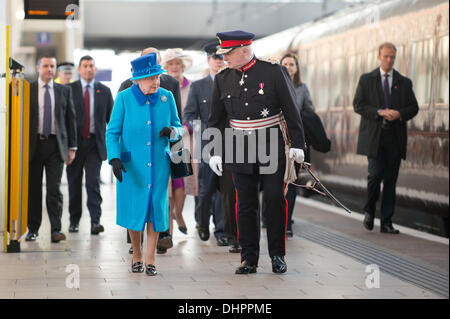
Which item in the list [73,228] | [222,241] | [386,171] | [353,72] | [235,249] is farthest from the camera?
[353,72]

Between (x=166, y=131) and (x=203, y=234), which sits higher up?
(x=166, y=131)

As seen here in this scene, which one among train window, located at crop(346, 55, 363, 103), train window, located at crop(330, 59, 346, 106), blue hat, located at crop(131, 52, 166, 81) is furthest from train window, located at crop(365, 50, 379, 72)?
blue hat, located at crop(131, 52, 166, 81)

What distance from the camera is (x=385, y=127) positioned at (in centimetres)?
1077

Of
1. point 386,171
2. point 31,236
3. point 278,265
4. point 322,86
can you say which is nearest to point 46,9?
point 31,236

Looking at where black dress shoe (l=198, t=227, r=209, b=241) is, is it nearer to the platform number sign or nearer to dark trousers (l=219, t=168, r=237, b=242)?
dark trousers (l=219, t=168, r=237, b=242)

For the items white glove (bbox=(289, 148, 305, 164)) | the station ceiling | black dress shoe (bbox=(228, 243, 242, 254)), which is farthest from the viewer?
the station ceiling

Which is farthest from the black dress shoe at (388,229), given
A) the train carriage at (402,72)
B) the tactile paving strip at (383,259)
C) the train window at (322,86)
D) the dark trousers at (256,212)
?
the train window at (322,86)

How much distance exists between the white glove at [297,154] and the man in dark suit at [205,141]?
7.34ft

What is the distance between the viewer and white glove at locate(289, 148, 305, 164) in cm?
705

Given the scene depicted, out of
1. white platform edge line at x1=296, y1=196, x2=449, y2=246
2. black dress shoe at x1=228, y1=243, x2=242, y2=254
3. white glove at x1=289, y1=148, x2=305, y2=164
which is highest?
white glove at x1=289, y1=148, x2=305, y2=164

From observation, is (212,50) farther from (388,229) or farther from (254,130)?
(388,229)

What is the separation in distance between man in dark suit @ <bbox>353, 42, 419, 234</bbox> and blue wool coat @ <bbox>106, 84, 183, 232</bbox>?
12.9 feet

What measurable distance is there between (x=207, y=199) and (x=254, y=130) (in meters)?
2.53
